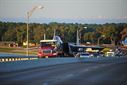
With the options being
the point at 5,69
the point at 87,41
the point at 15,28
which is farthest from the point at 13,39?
the point at 5,69

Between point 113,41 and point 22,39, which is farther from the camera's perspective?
point 113,41

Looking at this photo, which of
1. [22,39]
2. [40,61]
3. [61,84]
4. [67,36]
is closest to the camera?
[61,84]

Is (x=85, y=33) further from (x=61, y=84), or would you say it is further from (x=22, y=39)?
(x=61, y=84)

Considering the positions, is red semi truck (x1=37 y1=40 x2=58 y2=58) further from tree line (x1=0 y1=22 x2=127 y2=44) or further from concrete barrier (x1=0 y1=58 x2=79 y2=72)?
tree line (x1=0 y1=22 x2=127 y2=44)

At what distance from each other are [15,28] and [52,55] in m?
112

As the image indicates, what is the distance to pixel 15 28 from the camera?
6639 inches

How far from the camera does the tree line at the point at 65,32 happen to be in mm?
154250

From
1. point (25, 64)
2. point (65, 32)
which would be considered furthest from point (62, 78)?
point (65, 32)

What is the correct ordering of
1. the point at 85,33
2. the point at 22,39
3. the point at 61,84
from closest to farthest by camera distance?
the point at 61,84
the point at 22,39
the point at 85,33

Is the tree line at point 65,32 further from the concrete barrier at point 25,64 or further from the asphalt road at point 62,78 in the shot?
the asphalt road at point 62,78

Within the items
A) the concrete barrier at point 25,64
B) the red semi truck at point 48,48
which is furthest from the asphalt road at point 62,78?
the red semi truck at point 48,48

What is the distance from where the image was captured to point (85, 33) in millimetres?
173375

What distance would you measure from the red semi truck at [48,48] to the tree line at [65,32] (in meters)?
90.6

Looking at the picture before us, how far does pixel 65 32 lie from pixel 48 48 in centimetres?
10661
